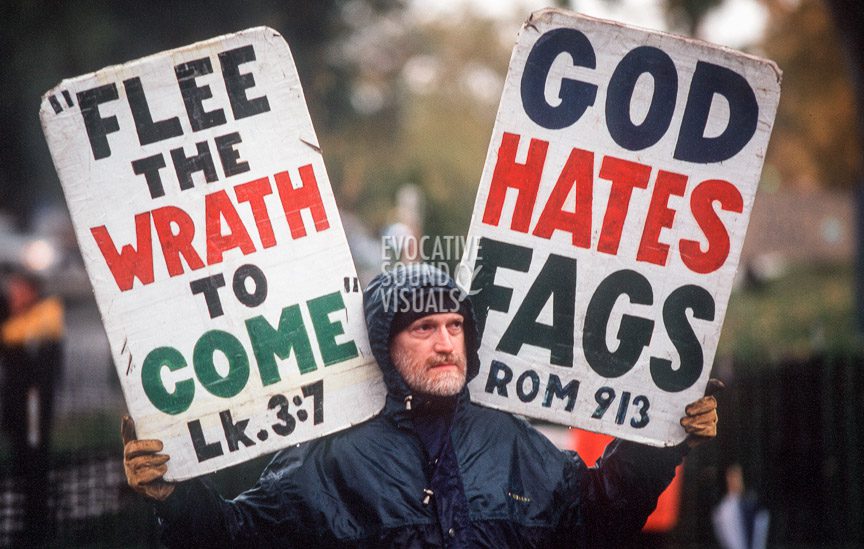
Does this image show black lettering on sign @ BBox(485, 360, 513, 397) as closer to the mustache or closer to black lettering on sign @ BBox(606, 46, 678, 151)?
the mustache

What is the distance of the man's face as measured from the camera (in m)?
3.34

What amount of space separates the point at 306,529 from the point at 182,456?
0.48 metres

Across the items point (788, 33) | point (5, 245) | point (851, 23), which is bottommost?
point (5, 245)

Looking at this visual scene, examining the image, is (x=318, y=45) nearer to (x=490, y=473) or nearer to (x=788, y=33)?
(x=788, y=33)

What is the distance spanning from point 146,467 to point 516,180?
1556mm

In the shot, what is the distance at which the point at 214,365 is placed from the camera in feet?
11.5

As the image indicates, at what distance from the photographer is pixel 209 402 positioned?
3510mm

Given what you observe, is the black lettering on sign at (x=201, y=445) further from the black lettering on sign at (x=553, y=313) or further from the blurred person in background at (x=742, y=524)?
the blurred person in background at (x=742, y=524)

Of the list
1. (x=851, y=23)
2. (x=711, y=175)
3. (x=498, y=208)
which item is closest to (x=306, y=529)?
(x=498, y=208)

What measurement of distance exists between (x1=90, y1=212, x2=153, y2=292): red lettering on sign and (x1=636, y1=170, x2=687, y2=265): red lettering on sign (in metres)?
1.69

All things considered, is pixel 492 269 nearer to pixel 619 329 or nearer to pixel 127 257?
pixel 619 329

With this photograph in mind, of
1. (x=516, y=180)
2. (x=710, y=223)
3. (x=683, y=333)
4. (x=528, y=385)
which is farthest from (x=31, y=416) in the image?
(x=710, y=223)

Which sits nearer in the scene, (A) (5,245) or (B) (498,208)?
(B) (498,208)

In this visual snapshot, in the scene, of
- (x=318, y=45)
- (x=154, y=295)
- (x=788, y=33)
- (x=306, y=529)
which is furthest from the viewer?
(x=788, y=33)
